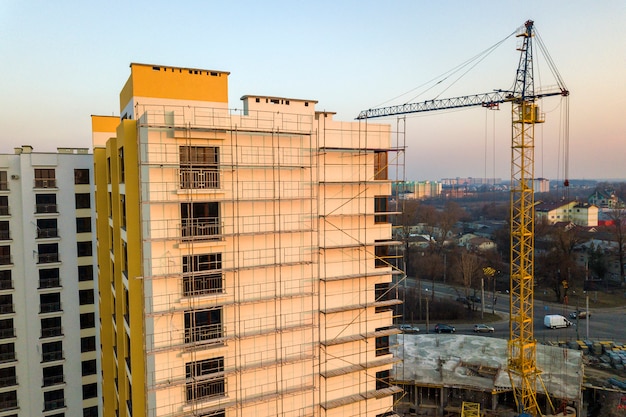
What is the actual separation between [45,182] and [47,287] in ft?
16.2

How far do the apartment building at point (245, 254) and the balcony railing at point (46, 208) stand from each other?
8256 millimetres

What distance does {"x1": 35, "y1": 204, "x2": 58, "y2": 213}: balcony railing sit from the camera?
66.1ft

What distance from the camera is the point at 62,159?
20.4m

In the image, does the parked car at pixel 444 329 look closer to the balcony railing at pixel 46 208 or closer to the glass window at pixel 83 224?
the glass window at pixel 83 224

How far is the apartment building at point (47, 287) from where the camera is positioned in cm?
1972

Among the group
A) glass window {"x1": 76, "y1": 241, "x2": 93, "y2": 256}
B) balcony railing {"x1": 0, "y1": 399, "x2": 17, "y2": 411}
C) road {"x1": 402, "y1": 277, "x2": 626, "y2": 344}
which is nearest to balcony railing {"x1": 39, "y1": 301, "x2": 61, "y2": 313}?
glass window {"x1": 76, "y1": 241, "x2": 93, "y2": 256}

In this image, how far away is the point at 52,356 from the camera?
2025 centimetres

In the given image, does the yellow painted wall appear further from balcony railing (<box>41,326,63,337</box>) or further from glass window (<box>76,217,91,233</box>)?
balcony railing (<box>41,326,63,337</box>)

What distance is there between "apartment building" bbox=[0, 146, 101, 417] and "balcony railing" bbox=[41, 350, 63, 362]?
4 centimetres

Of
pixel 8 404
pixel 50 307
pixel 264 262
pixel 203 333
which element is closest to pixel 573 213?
pixel 264 262

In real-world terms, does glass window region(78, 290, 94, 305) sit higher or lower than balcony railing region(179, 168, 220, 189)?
lower

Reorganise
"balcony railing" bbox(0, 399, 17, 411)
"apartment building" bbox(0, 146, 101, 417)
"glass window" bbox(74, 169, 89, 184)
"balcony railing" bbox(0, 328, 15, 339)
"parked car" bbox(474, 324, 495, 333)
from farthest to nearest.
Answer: "parked car" bbox(474, 324, 495, 333), "glass window" bbox(74, 169, 89, 184), "apartment building" bbox(0, 146, 101, 417), "balcony railing" bbox(0, 328, 15, 339), "balcony railing" bbox(0, 399, 17, 411)

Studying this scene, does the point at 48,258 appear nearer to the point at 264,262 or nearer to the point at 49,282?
the point at 49,282

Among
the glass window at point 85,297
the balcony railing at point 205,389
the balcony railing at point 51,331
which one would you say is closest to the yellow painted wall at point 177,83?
the balcony railing at point 205,389
